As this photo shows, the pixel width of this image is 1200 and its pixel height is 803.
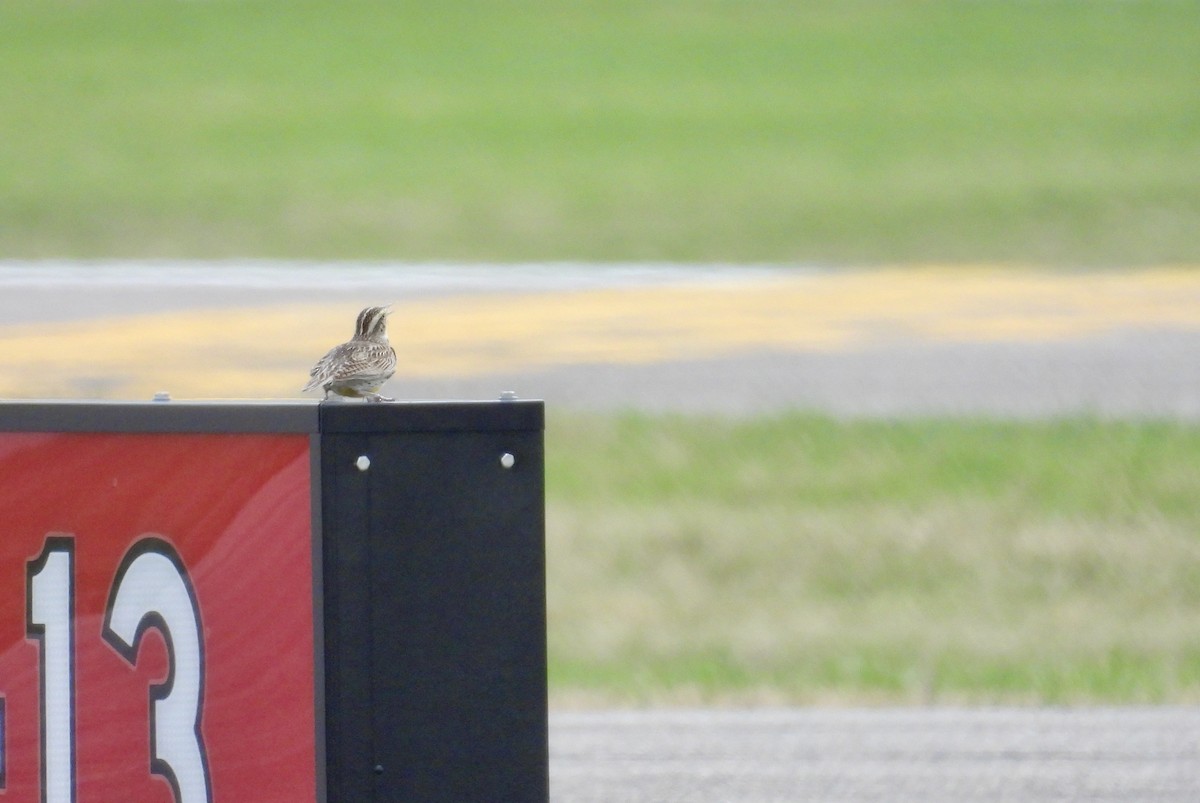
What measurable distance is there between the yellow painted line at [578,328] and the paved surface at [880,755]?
18.8 feet

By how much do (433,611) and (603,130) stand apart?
2887 centimetres

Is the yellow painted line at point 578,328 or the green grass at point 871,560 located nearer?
the green grass at point 871,560

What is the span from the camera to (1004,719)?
708 centimetres

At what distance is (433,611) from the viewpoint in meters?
3.11

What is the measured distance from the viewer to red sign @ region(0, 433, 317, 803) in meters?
3.18

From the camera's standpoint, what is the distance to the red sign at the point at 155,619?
318cm

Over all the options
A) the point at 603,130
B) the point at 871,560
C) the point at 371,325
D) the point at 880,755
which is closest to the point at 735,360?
the point at 871,560

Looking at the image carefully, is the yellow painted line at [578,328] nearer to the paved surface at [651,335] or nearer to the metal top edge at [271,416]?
the paved surface at [651,335]

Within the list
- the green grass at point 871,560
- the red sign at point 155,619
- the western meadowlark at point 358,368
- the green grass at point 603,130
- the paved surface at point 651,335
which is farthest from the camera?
the green grass at point 603,130

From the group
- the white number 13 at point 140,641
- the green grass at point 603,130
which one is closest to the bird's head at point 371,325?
the white number 13 at point 140,641

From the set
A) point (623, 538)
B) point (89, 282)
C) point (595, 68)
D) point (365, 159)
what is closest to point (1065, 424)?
point (623, 538)

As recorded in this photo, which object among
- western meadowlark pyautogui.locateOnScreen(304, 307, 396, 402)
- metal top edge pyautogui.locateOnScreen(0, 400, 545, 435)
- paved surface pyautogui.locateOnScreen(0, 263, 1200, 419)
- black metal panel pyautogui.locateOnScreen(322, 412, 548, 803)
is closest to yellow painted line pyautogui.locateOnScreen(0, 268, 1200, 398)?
paved surface pyautogui.locateOnScreen(0, 263, 1200, 419)

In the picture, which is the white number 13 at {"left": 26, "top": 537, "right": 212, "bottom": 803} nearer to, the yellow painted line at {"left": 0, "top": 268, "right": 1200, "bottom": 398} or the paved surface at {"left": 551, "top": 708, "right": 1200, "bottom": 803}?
the paved surface at {"left": 551, "top": 708, "right": 1200, "bottom": 803}

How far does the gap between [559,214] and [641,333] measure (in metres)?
10.2
